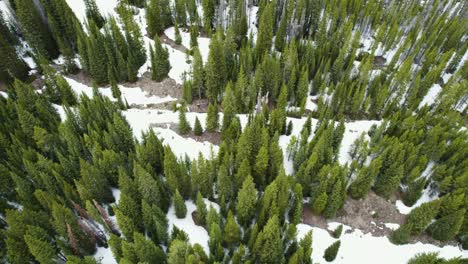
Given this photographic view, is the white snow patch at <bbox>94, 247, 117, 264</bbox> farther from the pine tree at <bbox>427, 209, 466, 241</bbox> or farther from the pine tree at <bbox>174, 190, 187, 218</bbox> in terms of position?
the pine tree at <bbox>427, 209, 466, 241</bbox>

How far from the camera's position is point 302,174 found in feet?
144

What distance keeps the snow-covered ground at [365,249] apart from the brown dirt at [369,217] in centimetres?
79

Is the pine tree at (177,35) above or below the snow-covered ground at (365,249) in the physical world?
above

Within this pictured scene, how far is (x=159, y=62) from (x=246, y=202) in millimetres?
38949

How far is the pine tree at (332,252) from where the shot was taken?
37750 mm

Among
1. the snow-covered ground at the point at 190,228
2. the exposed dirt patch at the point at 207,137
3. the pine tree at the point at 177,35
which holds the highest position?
the pine tree at the point at 177,35

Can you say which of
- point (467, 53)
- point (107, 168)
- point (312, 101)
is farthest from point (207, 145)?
point (467, 53)

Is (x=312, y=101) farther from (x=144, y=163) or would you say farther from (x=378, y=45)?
(x=144, y=163)

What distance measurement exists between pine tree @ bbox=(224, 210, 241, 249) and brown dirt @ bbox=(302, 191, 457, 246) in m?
11.8

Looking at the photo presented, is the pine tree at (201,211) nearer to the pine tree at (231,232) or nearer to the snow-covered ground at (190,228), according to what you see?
the snow-covered ground at (190,228)

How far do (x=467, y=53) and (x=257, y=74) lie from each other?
213 feet

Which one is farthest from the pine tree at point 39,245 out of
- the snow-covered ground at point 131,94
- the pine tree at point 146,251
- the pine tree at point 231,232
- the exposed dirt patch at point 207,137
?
the snow-covered ground at point 131,94

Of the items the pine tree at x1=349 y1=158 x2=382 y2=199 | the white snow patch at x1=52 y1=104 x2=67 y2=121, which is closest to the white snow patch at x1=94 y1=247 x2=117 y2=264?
the white snow patch at x1=52 y1=104 x2=67 y2=121

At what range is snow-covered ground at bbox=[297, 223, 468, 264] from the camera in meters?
40.8
